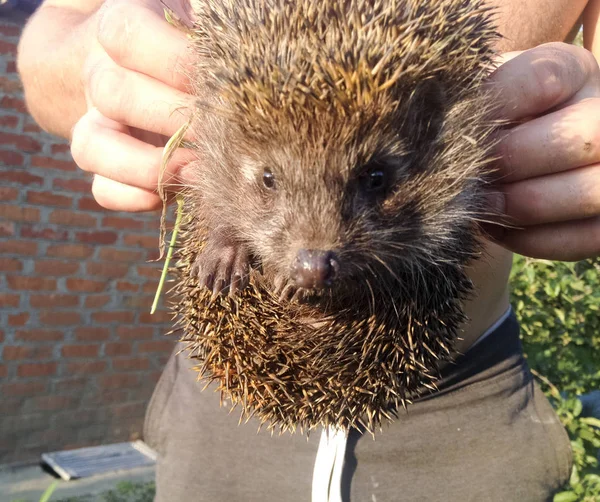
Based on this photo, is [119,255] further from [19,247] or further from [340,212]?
[340,212]

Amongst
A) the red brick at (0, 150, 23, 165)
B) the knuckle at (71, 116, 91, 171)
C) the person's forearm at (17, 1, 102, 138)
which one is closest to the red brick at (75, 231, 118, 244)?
the red brick at (0, 150, 23, 165)

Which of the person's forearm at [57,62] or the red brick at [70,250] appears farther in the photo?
the red brick at [70,250]

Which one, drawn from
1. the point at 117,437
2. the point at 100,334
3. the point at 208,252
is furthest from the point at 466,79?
the point at 117,437

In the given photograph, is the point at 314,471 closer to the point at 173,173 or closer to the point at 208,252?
the point at 208,252

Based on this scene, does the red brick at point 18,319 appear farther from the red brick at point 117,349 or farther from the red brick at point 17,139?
the red brick at point 17,139

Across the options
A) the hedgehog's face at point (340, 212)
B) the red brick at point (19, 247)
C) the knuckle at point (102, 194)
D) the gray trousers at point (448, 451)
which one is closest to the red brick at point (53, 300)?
the red brick at point (19, 247)
